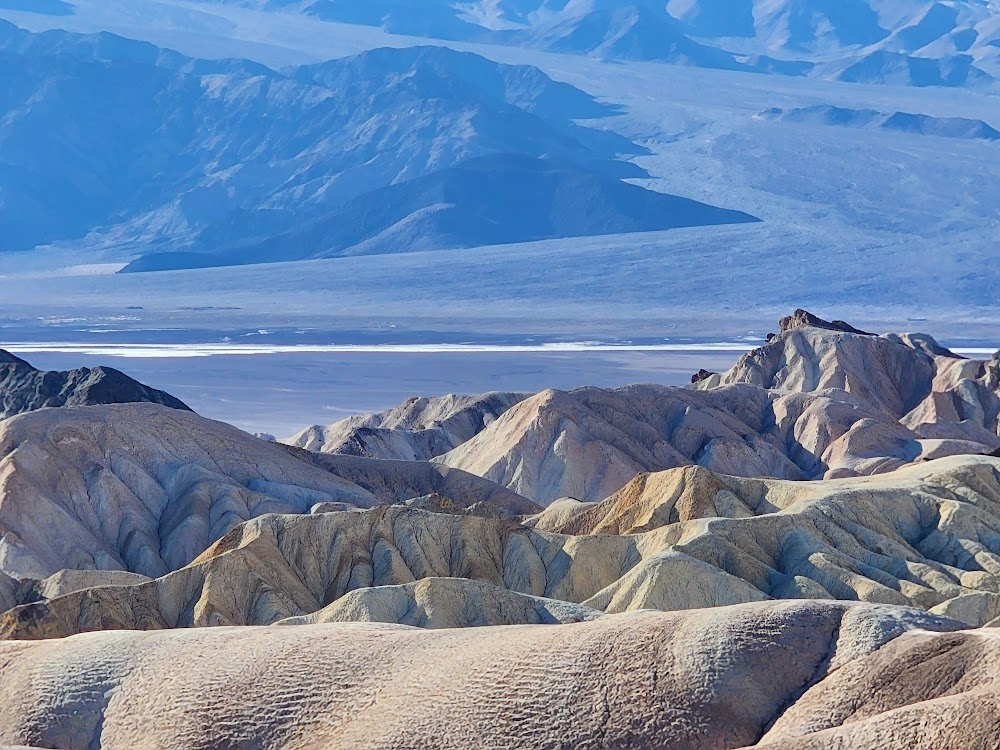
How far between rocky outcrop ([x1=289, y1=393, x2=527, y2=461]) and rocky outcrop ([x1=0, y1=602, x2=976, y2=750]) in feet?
Answer: 187

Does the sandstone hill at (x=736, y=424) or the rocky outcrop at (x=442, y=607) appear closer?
the rocky outcrop at (x=442, y=607)

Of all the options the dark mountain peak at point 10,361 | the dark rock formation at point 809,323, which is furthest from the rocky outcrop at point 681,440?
the dark mountain peak at point 10,361

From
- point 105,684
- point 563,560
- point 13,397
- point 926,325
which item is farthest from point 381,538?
point 926,325

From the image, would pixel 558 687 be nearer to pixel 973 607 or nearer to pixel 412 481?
pixel 973 607

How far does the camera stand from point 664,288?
644 feet

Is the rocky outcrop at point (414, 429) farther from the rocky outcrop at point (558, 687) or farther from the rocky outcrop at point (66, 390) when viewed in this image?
the rocky outcrop at point (558, 687)

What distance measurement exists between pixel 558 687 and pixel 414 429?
71.5 metres

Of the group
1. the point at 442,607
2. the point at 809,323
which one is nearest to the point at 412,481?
the point at 442,607

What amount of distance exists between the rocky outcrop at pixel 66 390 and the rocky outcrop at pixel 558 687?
53.8 m

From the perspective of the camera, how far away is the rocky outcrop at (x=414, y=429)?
8262 centimetres

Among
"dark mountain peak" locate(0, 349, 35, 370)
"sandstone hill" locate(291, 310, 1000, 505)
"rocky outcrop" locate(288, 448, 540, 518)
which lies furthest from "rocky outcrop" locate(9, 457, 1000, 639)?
"dark mountain peak" locate(0, 349, 35, 370)

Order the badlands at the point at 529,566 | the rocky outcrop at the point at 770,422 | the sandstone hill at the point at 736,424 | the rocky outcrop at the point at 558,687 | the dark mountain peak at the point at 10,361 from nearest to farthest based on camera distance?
the rocky outcrop at the point at 558,687
the badlands at the point at 529,566
the rocky outcrop at the point at 770,422
the sandstone hill at the point at 736,424
the dark mountain peak at the point at 10,361

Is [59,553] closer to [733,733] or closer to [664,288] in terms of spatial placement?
[733,733]

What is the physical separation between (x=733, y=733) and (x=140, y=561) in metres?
37.0
